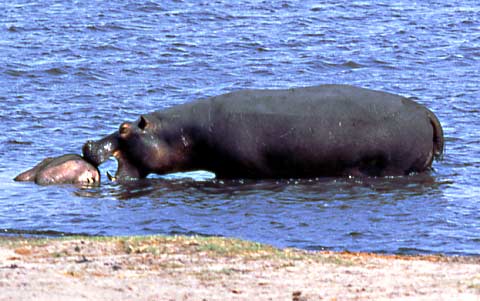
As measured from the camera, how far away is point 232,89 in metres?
17.7

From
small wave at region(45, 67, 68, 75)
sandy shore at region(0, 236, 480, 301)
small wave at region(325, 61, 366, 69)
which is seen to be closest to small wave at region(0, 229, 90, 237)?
sandy shore at region(0, 236, 480, 301)

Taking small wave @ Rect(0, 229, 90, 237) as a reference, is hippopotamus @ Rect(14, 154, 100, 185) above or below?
below

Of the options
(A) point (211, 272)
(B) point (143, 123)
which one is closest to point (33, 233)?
(B) point (143, 123)

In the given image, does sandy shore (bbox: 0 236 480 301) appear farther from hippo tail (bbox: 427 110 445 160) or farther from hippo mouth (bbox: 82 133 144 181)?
hippo tail (bbox: 427 110 445 160)

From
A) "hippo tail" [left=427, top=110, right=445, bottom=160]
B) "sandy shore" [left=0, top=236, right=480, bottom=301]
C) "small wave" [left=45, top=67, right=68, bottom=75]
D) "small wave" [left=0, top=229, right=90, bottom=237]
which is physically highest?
"sandy shore" [left=0, top=236, right=480, bottom=301]

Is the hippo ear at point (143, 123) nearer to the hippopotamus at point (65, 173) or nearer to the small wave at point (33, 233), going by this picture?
the hippopotamus at point (65, 173)

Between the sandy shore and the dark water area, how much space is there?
1.24m

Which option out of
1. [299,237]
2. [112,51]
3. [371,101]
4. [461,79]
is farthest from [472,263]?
[112,51]

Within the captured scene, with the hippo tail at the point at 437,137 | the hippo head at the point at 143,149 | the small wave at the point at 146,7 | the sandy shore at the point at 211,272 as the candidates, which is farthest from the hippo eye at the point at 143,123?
the small wave at the point at 146,7

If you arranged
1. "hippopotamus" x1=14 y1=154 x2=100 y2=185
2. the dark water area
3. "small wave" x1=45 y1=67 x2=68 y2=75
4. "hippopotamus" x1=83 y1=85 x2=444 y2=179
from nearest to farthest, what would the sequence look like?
the dark water area → "hippopotamus" x1=83 y1=85 x2=444 y2=179 → "hippopotamus" x1=14 y1=154 x2=100 y2=185 → "small wave" x1=45 y1=67 x2=68 y2=75

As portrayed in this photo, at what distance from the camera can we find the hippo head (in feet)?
41.4

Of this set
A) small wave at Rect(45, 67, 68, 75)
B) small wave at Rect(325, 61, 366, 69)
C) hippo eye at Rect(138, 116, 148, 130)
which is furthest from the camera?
small wave at Rect(325, 61, 366, 69)

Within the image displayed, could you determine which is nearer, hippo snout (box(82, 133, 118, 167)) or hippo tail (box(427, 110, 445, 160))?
hippo tail (box(427, 110, 445, 160))

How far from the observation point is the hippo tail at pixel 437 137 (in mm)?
12562
